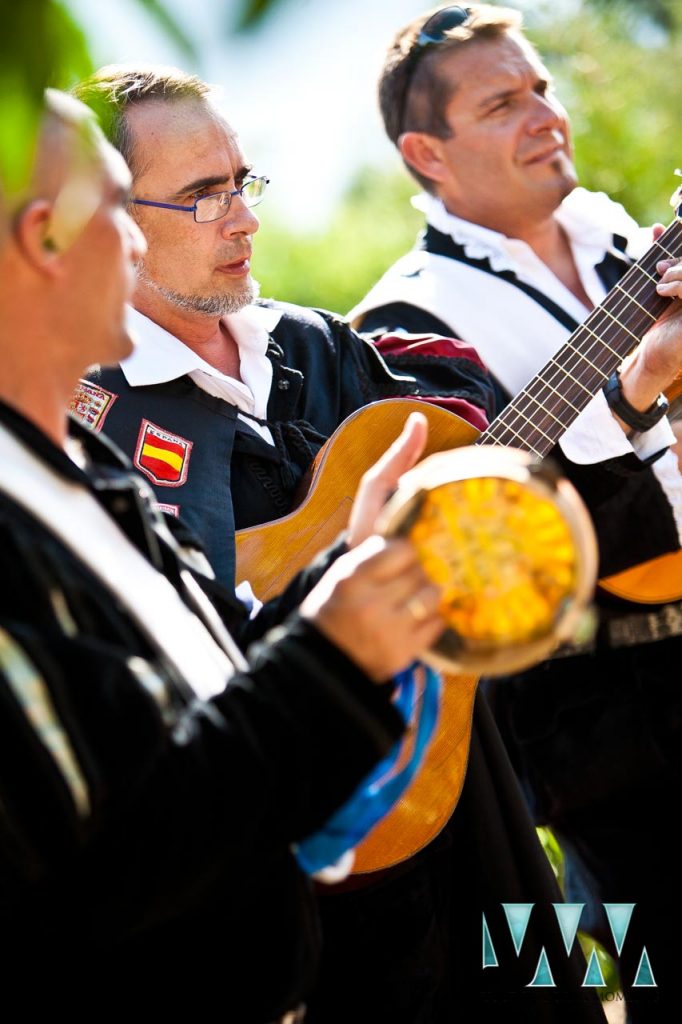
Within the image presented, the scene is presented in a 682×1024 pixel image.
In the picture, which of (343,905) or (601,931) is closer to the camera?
(343,905)

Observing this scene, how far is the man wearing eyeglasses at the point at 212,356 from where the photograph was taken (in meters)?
2.52

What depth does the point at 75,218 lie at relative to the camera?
4.47ft

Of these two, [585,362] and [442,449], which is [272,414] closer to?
[442,449]

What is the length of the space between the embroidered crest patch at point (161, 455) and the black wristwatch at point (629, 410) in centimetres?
96

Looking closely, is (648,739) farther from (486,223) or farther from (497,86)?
(497,86)

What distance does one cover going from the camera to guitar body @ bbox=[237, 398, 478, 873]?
7.24 feet

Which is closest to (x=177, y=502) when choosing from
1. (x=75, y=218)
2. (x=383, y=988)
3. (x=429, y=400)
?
(x=429, y=400)

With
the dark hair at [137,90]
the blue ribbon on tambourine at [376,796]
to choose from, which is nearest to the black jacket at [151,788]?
the blue ribbon on tambourine at [376,796]

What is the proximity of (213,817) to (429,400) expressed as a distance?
161 centimetres

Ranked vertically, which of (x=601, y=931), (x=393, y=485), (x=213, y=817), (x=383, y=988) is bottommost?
(x=601, y=931)

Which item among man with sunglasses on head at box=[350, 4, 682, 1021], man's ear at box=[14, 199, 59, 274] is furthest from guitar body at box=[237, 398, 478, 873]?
man's ear at box=[14, 199, 59, 274]

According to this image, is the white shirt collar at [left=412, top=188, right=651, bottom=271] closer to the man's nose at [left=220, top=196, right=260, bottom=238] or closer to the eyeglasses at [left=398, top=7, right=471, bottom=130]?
the eyeglasses at [left=398, top=7, right=471, bottom=130]

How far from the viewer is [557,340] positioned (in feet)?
10.6

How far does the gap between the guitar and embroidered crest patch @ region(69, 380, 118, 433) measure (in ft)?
1.22
